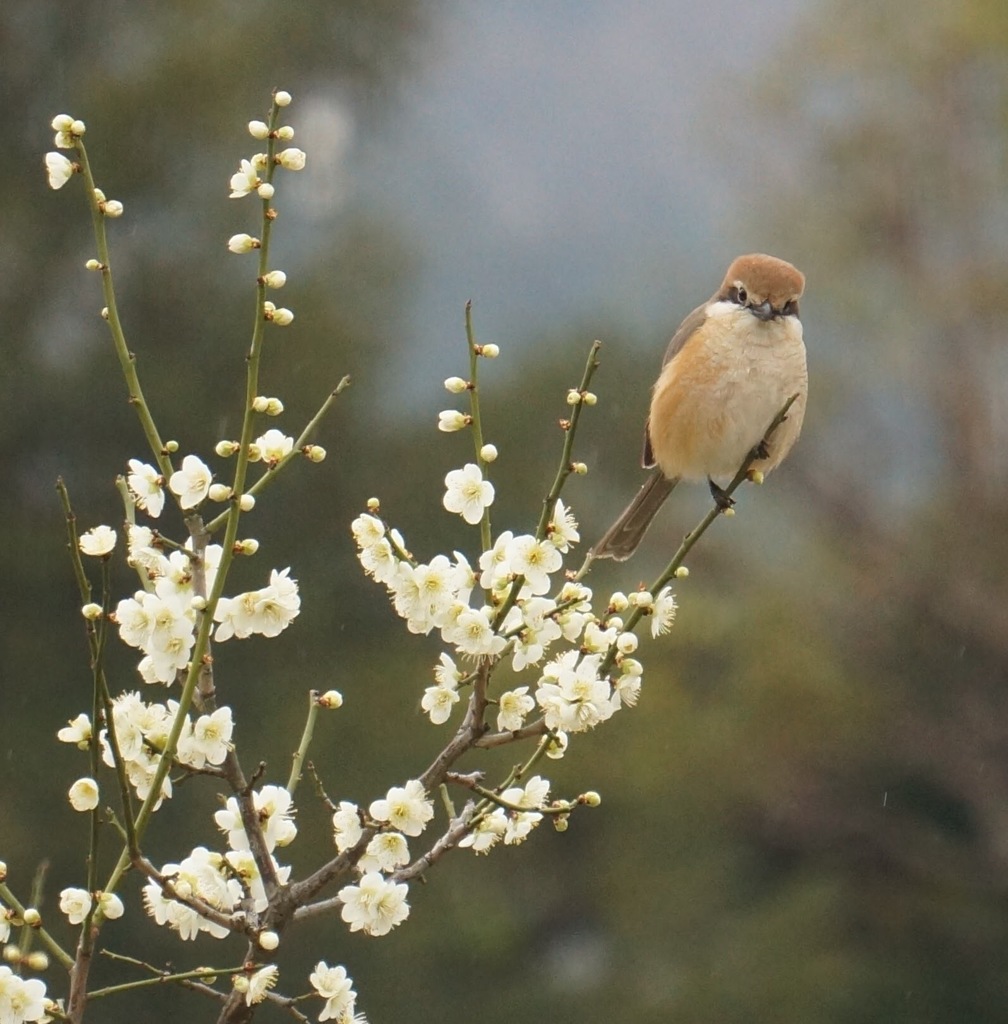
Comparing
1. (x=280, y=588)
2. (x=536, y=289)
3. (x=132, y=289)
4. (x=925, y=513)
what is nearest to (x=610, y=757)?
(x=925, y=513)

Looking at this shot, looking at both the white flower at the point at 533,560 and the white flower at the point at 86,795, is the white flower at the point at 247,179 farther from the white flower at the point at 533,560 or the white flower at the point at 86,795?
the white flower at the point at 86,795

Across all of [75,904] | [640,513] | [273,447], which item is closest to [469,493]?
[273,447]

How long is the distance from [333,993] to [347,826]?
165 mm

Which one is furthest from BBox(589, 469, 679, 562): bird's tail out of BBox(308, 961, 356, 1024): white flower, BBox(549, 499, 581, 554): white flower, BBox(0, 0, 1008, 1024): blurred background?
BBox(0, 0, 1008, 1024): blurred background

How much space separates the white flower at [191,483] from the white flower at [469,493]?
0.25 metres

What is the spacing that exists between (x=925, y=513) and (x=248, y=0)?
761 centimetres

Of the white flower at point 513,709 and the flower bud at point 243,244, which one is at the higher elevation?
the flower bud at point 243,244

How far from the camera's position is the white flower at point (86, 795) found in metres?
1.58

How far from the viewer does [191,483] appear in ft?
5.51

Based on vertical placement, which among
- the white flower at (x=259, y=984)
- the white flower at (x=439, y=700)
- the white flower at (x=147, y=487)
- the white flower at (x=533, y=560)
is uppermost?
the white flower at (x=147, y=487)

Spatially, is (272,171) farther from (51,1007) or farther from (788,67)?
(788,67)

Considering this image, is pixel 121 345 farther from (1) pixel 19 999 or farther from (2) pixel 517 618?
(1) pixel 19 999

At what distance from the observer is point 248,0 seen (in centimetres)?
1517

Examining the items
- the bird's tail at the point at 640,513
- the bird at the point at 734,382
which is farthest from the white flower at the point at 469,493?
the bird's tail at the point at 640,513
